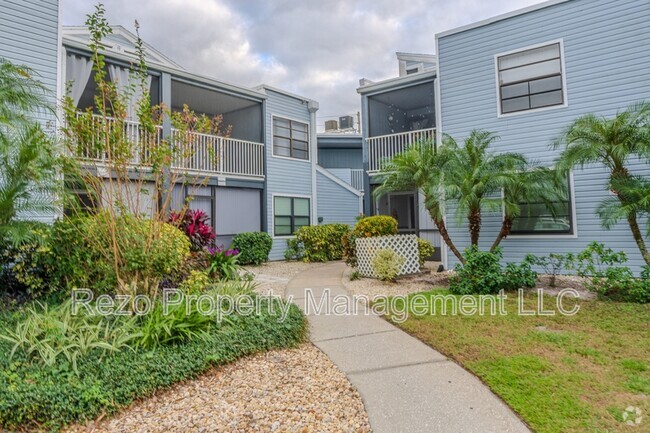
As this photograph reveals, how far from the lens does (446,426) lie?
9.46 feet

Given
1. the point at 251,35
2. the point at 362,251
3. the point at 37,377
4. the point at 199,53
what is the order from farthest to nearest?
the point at 199,53 → the point at 251,35 → the point at 362,251 → the point at 37,377

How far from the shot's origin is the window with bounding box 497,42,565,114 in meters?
9.42

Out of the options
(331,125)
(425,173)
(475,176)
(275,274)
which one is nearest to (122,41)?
(275,274)

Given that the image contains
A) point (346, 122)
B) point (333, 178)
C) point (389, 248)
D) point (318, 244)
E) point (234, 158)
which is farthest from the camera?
point (346, 122)

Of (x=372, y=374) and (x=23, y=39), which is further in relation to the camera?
(x=23, y=39)

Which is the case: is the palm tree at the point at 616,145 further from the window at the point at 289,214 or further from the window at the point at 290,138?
the window at the point at 290,138

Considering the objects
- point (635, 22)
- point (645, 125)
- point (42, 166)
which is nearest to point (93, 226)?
point (42, 166)

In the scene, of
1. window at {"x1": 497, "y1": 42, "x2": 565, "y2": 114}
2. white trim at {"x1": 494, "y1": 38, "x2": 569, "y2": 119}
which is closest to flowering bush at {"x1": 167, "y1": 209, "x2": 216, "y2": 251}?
white trim at {"x1": 494, "y1": 38, "x2": 569, "y2": 119}

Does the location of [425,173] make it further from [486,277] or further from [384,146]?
[384,146]

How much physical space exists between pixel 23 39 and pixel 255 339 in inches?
369

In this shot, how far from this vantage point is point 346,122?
1040 inches

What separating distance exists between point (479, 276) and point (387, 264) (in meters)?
1.91

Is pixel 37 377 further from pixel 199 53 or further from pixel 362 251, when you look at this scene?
pixel 199 53

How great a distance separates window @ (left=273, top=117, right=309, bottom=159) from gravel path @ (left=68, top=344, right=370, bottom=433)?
1148 centimetres
